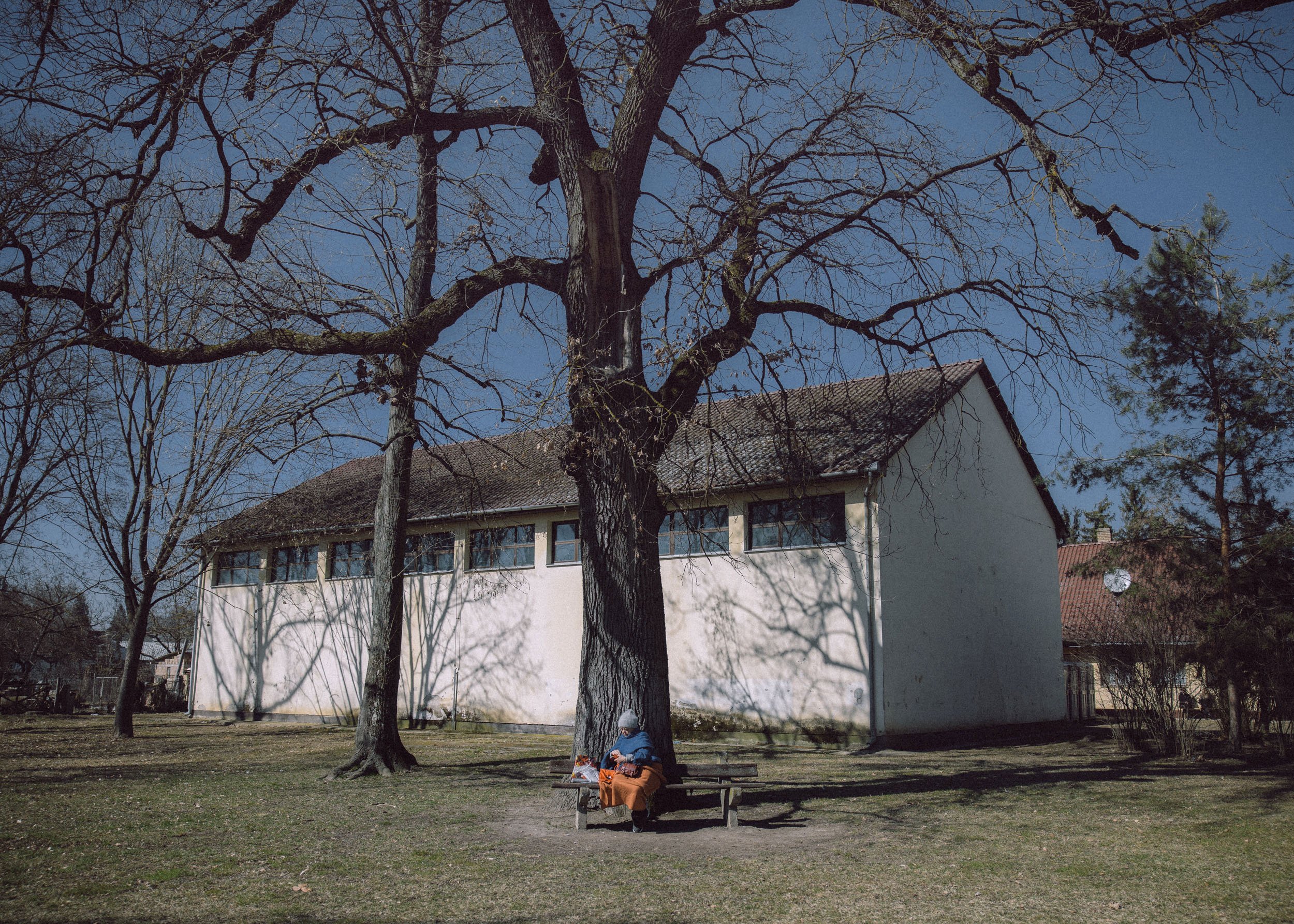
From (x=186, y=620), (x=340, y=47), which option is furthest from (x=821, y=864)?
(x=186, y=620)

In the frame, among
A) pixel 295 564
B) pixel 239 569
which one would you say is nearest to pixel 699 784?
pixel 295 564

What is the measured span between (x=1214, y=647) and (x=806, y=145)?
11.5 metres

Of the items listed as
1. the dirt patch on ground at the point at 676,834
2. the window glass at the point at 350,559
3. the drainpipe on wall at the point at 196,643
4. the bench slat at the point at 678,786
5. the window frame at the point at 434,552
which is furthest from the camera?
the drainpipe on wall at the point at 196,643

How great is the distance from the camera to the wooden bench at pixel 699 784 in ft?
28.8

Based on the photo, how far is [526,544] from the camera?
73.4ft

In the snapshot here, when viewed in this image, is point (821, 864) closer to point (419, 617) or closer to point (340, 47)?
point (340, 47)

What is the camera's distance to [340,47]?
8.70 m

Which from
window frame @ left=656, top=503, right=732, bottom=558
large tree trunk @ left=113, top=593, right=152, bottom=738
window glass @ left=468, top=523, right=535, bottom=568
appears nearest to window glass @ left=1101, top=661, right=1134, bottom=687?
window frame @ left=656, top=503, right=732, bottom=558

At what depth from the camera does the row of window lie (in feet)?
59.6

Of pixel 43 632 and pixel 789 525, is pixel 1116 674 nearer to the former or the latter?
pixel 789 525

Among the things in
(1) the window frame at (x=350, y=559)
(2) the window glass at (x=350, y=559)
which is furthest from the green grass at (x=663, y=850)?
(2) the window glass at (x=350, y=559)

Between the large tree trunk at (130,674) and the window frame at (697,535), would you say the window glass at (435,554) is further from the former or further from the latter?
the window frame at (697,535)

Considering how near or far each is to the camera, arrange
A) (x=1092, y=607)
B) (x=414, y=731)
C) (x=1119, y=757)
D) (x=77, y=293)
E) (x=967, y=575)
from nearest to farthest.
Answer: (x=77, y=293)
(x=1119, y=757)
(x=967, y=575)
(x=414, y=731)
(x=1092, y=607)

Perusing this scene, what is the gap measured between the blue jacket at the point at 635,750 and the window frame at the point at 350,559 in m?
16.2
